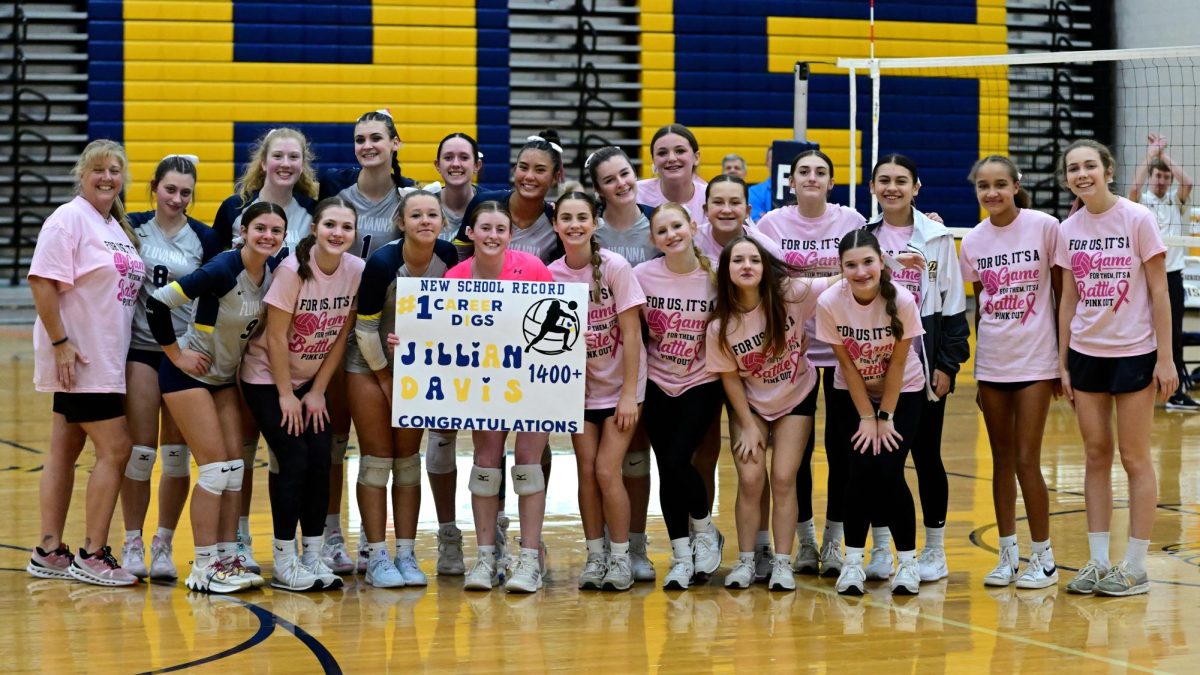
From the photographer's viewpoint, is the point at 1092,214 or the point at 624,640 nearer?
the point at 624,640

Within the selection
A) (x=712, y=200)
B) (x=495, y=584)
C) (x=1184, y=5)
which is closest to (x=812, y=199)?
(x=712, y=200)

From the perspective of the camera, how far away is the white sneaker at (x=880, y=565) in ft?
15.5

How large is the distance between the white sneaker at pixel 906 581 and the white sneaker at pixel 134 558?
8.58 feet

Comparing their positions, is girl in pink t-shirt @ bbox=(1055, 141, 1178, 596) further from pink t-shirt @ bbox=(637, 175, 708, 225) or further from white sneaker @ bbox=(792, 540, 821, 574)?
pink t-shirt @ bbox=(637, 175, 708, 225)

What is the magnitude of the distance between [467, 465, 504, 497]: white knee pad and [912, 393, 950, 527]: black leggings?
146 cm

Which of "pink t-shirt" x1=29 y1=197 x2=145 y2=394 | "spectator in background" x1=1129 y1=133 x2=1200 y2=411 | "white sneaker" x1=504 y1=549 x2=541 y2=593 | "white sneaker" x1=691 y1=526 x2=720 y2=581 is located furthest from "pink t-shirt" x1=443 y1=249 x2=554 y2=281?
"spectator in background" x1=1129 y1=133 x2=1200 y2=411

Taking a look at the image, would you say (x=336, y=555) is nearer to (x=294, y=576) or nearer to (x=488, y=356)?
(x=294, y=576)

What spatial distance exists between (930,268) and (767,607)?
4.29 feet

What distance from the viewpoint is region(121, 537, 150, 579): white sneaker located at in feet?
15.7

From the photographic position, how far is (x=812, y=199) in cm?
487

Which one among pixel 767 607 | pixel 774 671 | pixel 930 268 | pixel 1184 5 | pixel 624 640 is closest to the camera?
pixel 774 671

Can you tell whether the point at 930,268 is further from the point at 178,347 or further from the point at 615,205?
the point at 178,347

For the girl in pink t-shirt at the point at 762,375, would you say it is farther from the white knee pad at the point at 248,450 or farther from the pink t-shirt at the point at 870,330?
the white knee pad at the point at 248,450

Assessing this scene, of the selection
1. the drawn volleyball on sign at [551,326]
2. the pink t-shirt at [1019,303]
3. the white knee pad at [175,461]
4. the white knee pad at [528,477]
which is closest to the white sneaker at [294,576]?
the white knee pad at [175,461]
